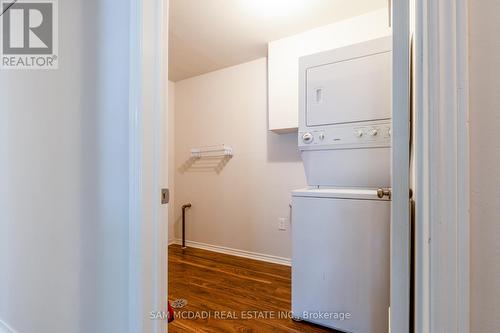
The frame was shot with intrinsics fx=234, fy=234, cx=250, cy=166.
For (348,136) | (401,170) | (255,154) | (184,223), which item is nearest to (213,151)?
(255,154)

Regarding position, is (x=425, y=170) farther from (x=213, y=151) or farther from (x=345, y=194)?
(x=213, y=151)

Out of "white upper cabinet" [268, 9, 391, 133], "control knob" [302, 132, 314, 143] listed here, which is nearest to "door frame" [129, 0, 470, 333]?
"control knob" [302, 132, 314, 143]

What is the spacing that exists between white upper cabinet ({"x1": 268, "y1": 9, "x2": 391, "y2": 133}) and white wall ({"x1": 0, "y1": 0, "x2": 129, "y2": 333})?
1654 mm

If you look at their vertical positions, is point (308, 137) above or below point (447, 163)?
above

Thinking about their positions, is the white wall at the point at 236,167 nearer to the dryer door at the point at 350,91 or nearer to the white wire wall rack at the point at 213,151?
the white wire wall rack at the point at 213,151

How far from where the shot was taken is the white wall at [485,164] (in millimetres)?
412

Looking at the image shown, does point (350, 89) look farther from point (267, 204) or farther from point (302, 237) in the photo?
point (267, 204)

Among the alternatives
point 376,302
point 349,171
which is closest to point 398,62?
point 349,171

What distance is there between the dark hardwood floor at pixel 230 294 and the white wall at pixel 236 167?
1.10 feet

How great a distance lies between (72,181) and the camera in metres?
1.02

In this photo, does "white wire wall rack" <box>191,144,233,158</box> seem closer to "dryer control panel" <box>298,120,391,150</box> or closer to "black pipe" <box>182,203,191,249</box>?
"black pipe" <box>182,203,191,249</box>

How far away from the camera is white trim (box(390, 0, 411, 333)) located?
586mm

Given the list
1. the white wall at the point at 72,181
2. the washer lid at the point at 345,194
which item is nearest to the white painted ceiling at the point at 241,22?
the white wall at the point at 72,181

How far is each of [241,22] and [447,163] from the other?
6.74ft
